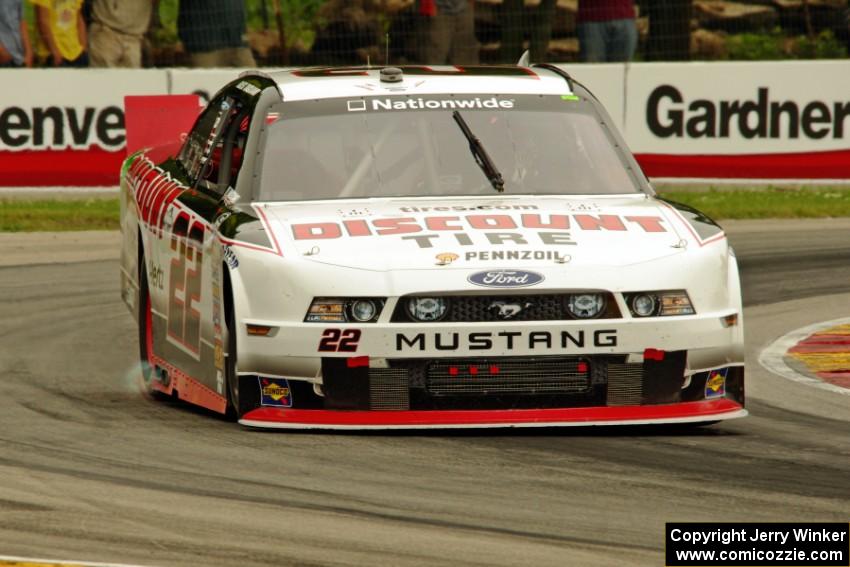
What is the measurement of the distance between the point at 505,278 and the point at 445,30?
13.3 metres

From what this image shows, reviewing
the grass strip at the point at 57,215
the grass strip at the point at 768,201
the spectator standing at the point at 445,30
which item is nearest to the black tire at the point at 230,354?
the grass strip at the point at 57,215

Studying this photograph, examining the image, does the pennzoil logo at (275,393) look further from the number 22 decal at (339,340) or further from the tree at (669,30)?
the tree at (669,30)

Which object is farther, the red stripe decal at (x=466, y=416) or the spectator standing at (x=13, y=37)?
the spectator standing at (x=13, y=37)

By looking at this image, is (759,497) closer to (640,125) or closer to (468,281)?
(468,281)

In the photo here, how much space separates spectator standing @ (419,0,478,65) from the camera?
65.2ft

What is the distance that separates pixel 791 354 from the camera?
9.97 m

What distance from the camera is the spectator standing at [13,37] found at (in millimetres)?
18516

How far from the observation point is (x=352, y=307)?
22.5 feet

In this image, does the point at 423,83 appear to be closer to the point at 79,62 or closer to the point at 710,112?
the point at 710,112

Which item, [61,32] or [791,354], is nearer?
[791,354]

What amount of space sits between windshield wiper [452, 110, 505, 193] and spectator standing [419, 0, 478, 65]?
11867 mm

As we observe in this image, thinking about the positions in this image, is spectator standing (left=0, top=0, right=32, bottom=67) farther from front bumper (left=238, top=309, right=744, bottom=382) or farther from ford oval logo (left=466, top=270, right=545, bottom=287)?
ford oval logo (left=466, top=270, right=545, bottom=287)

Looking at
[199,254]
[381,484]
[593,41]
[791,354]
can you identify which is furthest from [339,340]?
[593,41]

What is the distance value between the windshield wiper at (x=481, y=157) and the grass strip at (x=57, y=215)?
8.60 meters
